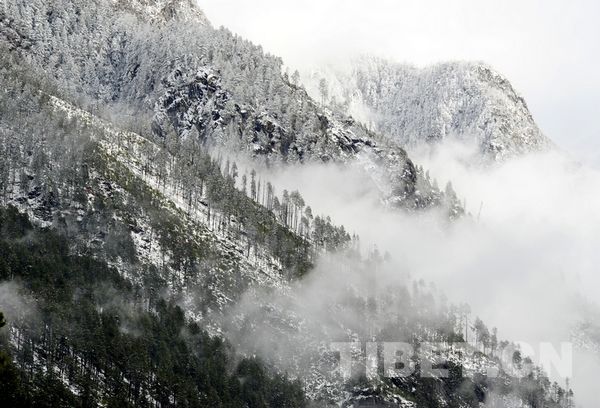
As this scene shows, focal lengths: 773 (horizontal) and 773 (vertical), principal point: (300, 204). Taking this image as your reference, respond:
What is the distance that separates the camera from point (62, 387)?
649 ft

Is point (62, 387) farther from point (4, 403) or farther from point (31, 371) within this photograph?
point (4, 403)

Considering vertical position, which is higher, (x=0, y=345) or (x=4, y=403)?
(x=0, y=345)

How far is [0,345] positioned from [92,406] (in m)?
27.9

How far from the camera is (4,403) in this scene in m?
116

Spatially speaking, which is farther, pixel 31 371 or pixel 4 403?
pixel 31 371

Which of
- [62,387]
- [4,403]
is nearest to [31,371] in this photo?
[62,387]

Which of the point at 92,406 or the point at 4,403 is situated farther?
the point at 92,406

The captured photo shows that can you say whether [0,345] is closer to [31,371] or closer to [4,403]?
[31,371]

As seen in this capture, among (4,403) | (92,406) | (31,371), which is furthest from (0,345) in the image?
(4,403)

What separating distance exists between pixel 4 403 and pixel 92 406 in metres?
85.7

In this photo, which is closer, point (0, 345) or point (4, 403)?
point (4, 403)

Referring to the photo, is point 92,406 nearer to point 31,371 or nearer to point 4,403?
point 31,371

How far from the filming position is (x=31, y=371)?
198m

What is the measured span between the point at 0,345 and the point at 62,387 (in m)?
18.8
